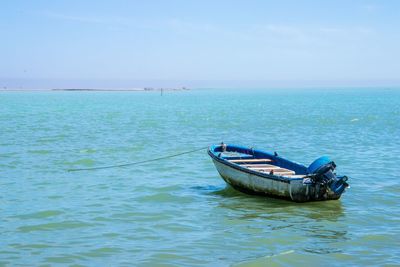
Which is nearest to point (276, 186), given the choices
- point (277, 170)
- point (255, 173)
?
point (255, 173)

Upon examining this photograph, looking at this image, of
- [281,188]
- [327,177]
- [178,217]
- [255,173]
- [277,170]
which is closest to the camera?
[178,217]

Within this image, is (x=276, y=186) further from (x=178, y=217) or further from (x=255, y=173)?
(x=178, y=217)

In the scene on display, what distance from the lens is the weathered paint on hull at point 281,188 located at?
16.0 m

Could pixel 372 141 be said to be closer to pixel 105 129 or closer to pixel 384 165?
pixel 384 165

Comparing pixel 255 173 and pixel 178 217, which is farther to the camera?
pixel 255 173

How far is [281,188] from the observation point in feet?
53.2

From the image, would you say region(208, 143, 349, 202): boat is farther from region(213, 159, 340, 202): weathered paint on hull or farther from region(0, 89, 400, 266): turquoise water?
region(0, 89, 400, 266): turquoise water

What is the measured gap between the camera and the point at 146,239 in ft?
43.2

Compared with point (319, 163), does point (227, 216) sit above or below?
below

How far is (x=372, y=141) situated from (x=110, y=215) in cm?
2309

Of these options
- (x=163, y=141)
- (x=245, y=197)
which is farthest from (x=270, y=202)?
(x=163, y=141)

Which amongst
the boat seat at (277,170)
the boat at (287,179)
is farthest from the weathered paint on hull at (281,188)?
the boat seat at (277,170)

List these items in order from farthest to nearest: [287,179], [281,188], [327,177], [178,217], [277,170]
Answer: [277,170]
[281,188]
[287,179]
[327,177]
[178,217]

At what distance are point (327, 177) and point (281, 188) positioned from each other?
1386mm
